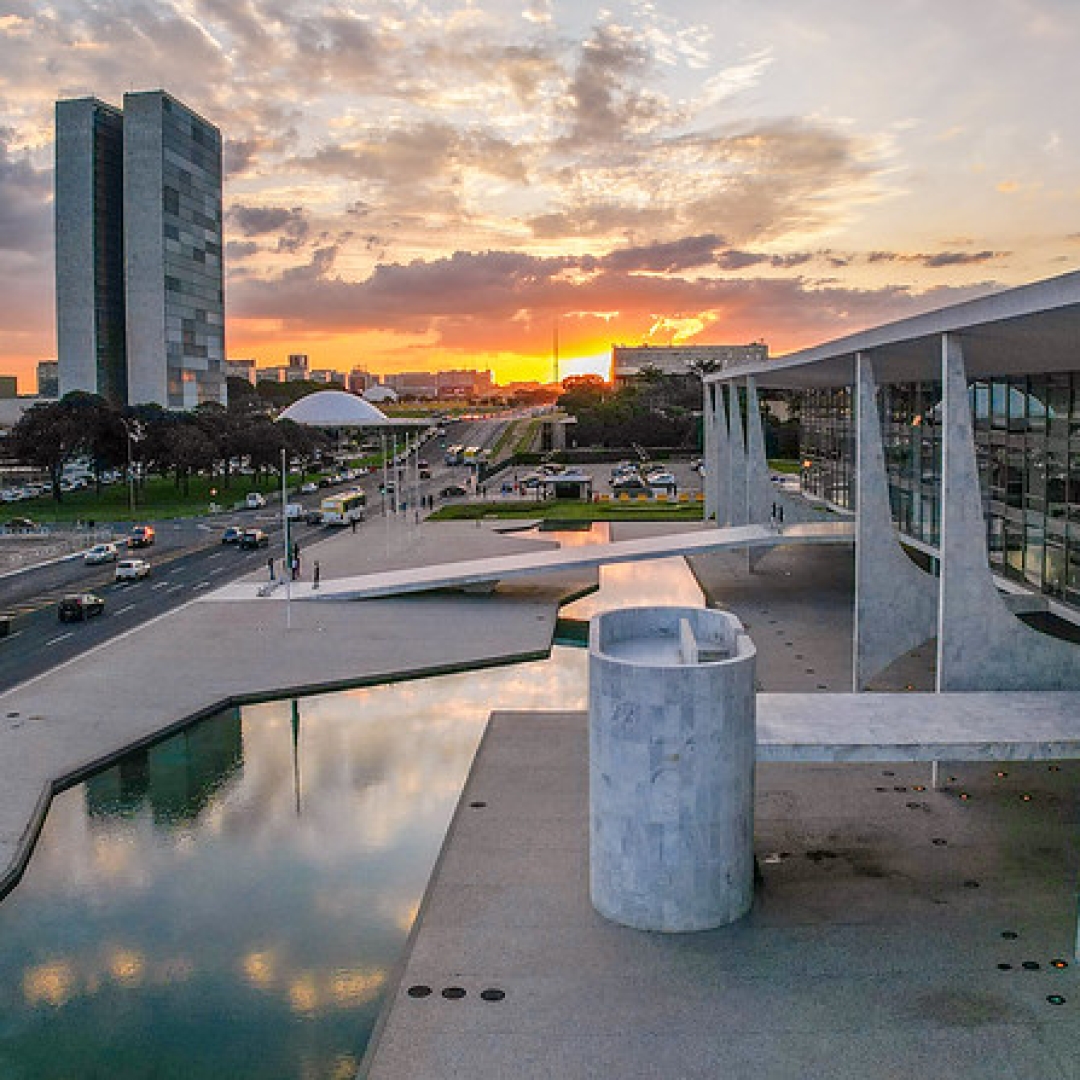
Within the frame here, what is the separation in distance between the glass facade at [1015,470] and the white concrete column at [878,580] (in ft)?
7.24

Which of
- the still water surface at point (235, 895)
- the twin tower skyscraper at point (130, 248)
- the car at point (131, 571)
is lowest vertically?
the still water surface at point (235, 895)

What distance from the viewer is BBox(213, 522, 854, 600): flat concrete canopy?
141ft

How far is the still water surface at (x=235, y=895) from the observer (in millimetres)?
14773

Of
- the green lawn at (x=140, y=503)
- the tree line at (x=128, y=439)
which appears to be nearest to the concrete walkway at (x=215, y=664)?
the green lawn at (x=140, y=503)

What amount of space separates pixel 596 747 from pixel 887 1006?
5.22 metres

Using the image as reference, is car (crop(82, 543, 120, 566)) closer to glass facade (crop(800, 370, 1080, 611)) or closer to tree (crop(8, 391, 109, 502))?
tree (crop(8, 391, 109, 502))

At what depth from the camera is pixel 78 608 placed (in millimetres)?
40969

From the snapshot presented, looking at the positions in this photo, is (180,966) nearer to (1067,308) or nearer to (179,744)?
(179,744)

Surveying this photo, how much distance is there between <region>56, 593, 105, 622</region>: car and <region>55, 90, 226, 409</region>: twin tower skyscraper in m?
105

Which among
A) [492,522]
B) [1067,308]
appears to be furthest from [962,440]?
[492,522]

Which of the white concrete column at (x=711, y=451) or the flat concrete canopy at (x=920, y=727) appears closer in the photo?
the flat concrete canopy at (x=920, y=727)

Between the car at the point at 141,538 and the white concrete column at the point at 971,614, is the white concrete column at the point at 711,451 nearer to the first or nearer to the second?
the car at the point at 141,538

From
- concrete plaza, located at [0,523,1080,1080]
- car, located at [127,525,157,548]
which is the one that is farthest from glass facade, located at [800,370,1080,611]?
car, located at [127,525,157,548]

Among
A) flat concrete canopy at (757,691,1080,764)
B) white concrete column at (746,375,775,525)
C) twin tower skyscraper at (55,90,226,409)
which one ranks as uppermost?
twin tower skyscraper at (55,90,226,409)
